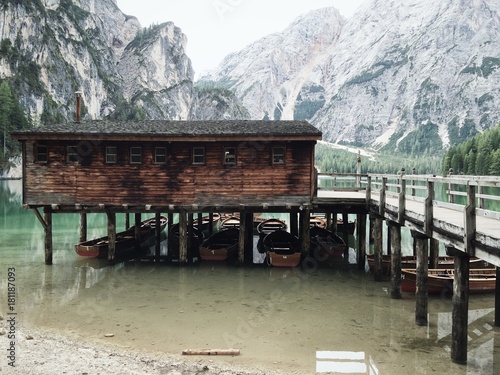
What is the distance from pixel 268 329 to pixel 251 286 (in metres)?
5.57

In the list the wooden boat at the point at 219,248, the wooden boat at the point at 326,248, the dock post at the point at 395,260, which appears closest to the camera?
the dock post at the point at 395,260

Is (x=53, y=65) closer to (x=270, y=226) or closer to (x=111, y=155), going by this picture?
(x=270, y=226)

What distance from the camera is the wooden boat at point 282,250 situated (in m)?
23.5

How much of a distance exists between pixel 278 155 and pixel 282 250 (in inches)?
232

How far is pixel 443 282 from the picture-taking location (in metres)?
17.9

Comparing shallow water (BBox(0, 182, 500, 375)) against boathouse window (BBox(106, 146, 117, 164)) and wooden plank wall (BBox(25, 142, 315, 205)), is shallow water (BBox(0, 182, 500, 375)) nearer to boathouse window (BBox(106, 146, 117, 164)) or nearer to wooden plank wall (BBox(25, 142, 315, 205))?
wooden plank wall (BBox(25, 142, 315, 205))

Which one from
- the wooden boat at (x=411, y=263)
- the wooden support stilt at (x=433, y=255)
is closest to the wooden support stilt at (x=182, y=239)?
the wooden boat at (x=411, y=263)

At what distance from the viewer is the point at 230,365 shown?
11.8m

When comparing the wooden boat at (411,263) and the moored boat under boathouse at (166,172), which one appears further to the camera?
the moored boat under boathouse at (166,172)

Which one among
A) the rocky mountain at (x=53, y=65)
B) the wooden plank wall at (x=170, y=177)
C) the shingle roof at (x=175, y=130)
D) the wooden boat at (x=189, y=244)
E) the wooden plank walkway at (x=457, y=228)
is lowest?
the wooden boat at (x=189, y=244)

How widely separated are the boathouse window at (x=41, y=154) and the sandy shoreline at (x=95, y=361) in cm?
1178

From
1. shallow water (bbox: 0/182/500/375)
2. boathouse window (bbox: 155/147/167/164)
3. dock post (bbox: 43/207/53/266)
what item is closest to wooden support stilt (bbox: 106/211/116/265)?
shallow water (bbox: 0/182/500/375)

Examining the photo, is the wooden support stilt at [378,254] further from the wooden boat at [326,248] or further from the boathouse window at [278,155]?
the boathouse window at [278,155]

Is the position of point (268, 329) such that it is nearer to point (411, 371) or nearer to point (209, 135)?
point (411, 371)
